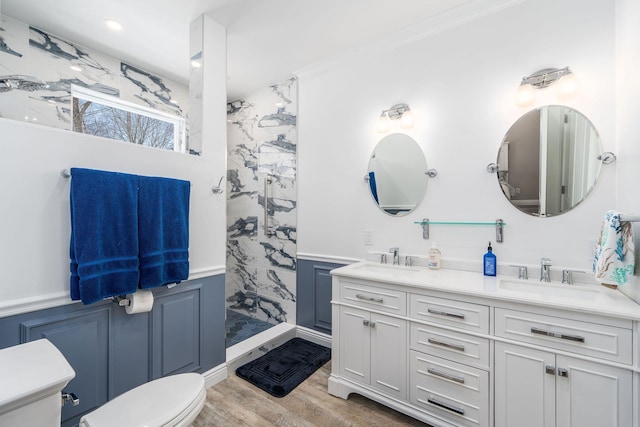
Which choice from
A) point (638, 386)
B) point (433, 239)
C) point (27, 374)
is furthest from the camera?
point (433, 239)

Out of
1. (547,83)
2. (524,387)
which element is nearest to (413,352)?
(524,387)

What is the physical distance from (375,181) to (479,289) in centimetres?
119

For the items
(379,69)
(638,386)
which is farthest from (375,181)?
(638,386)

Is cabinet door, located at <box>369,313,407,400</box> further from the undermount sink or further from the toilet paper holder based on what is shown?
the toilet paper holder

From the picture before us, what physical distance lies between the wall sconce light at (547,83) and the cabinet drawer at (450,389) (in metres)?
1.65

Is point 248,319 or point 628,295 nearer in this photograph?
point 628,295

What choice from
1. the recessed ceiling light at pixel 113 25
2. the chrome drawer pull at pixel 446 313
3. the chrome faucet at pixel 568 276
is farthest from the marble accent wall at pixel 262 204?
the chrome faucet at pixel 568 276

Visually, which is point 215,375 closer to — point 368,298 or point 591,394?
point 368,298

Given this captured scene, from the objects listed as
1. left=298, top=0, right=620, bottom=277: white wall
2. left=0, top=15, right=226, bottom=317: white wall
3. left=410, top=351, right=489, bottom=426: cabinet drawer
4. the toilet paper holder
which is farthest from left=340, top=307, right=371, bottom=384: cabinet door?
left=0, top=15, right=226, bottom=317: white wall

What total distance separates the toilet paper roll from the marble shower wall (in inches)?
40.8

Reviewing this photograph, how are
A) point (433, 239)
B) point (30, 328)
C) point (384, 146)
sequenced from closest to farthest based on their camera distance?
point (30, 328)
point (433, 239)
point (384, 146)

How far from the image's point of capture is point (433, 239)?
7.02 ft

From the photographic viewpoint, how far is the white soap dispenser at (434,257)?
2.04 m

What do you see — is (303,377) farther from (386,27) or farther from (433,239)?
(386,27)
